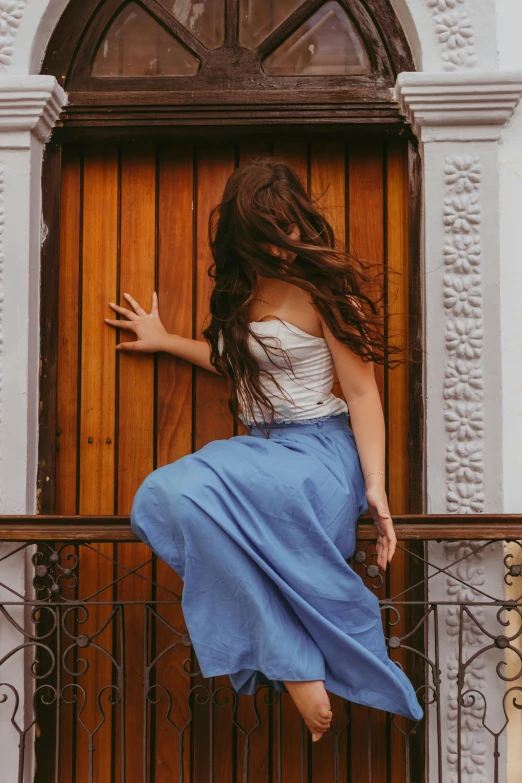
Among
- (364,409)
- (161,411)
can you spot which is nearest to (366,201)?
(364,409)

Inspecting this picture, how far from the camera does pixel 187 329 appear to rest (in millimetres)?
2459

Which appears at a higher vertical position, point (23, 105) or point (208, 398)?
point (23, 105)

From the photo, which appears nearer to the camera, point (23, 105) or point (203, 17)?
point (23, 105)

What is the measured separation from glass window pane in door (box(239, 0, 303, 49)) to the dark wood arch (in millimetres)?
30

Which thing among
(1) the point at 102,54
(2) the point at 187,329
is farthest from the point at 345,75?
(2) the point at 187,329

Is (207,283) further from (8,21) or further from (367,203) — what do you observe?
(8,21)

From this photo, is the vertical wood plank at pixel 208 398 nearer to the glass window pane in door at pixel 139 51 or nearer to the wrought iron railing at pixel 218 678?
the wrought iron railing at pixel 218 678

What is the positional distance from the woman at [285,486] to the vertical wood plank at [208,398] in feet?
0.94

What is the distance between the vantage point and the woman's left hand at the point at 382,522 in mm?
1916

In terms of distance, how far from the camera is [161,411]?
2.45m

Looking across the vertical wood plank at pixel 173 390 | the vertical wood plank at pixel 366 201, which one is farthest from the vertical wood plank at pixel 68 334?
the vertical wood plank at pixel 366 201

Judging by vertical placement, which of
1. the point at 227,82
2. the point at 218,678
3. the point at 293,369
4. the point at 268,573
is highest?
the point at 227,82

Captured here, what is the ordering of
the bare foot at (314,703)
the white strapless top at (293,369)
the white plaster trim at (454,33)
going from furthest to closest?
the white plaster trim at (454,33)
the white strapless top at (293,369)
the bare foot at (314,703)

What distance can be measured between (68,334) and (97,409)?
0.88ft
